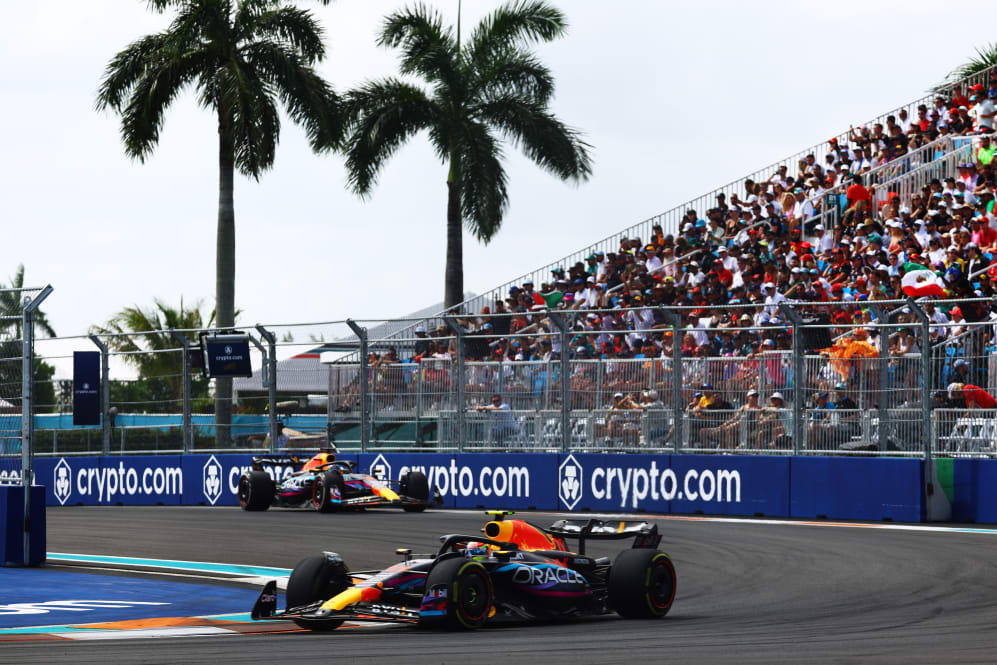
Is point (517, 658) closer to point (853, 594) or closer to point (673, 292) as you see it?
point (853, 594)

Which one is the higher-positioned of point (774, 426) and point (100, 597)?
point (774, 426)

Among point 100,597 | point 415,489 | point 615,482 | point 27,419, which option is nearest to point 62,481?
point 415,489

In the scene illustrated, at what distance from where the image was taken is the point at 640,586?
1039cm

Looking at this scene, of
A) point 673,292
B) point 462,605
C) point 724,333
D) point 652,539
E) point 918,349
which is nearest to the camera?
point 462,605

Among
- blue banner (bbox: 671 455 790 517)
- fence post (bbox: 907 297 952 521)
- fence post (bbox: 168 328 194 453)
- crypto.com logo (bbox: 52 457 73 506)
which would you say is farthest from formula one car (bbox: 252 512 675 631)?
crypto.com logo (bbox: 52 457 73 506)

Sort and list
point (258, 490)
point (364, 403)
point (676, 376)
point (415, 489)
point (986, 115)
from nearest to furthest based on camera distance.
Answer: point (676, 376) → point (415, 489) → point (258, 490) → point (364, 403) → point (986, 115)

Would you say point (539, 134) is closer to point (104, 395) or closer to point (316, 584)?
point (104, 395)

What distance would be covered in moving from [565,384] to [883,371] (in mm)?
4818

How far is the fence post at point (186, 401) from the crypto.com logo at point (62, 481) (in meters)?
2.68

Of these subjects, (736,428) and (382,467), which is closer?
(736,428)

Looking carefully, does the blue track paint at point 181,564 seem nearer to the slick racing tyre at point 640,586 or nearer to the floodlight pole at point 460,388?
the slick racing tyre at point 640,586

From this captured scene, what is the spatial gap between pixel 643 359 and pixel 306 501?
5.32 m

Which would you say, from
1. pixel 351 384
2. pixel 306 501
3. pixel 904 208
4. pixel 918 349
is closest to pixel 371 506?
pixel 306 501

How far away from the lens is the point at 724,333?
19984 mm
